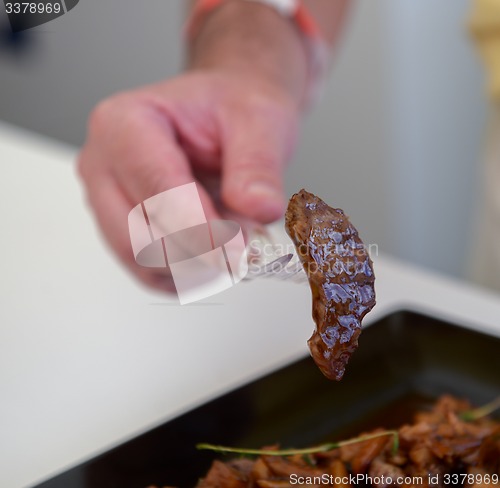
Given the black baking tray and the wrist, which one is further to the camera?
the wrist

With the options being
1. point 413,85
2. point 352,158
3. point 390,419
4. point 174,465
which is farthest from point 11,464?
point 413,85

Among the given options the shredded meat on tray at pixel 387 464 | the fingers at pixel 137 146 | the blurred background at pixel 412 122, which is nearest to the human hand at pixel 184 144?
the fingers at pixel 137 146

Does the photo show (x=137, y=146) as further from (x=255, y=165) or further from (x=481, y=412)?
(x=481, y=412)

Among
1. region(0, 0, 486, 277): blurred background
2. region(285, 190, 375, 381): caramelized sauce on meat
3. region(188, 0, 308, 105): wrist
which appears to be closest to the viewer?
region(285, 190, 375, 381): caramelized sauce on meat

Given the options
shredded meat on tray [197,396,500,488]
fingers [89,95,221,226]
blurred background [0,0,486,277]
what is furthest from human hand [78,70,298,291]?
blurred background [0,0,486,277]

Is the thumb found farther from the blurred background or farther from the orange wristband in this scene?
the blurred background

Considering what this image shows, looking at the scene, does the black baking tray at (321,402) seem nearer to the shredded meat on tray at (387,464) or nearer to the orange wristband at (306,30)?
the shredded meat on tray at (387,464)
